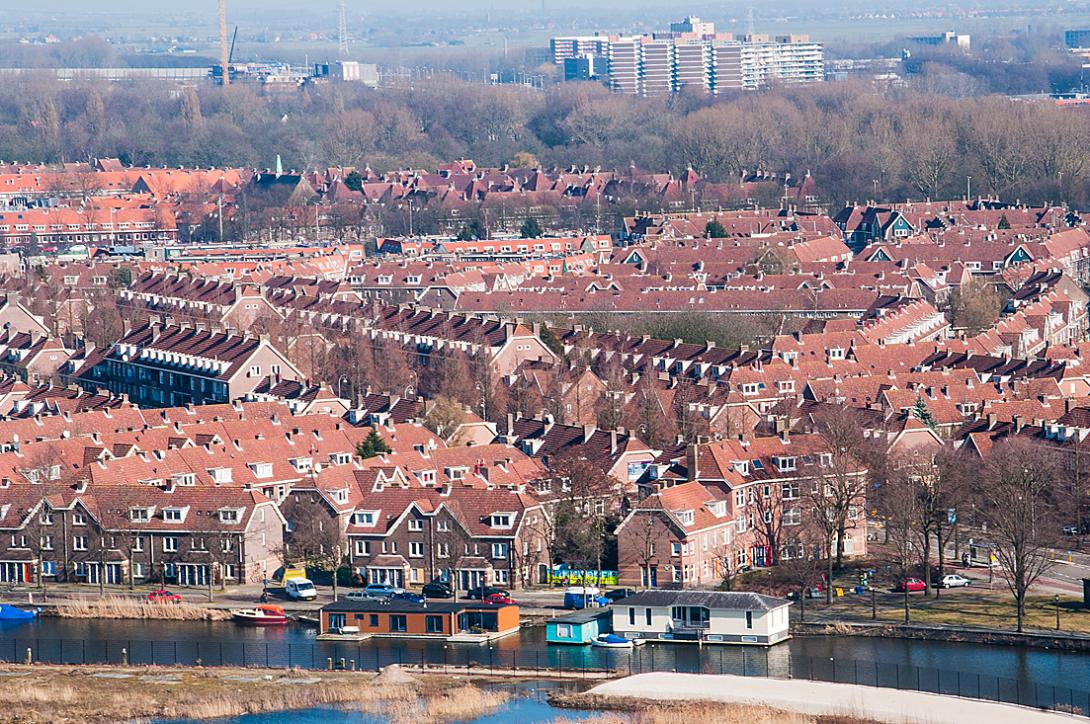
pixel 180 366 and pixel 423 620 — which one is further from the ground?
pixel 180 366

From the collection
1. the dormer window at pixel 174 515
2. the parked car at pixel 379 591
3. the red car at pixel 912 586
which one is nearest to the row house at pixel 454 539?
the parked car at pixel 379 591

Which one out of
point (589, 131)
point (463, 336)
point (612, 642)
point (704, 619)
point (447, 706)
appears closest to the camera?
point (447, 706)

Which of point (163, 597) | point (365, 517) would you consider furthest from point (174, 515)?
point (365, 517)

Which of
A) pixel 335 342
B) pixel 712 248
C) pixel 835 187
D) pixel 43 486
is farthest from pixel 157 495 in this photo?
pixel 835 187

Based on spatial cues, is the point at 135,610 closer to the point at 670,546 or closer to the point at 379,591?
the point at 379,591

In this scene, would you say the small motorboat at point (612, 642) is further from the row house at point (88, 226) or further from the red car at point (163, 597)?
the row house at point (88, 226)

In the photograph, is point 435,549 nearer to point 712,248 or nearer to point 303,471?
point 303,471
